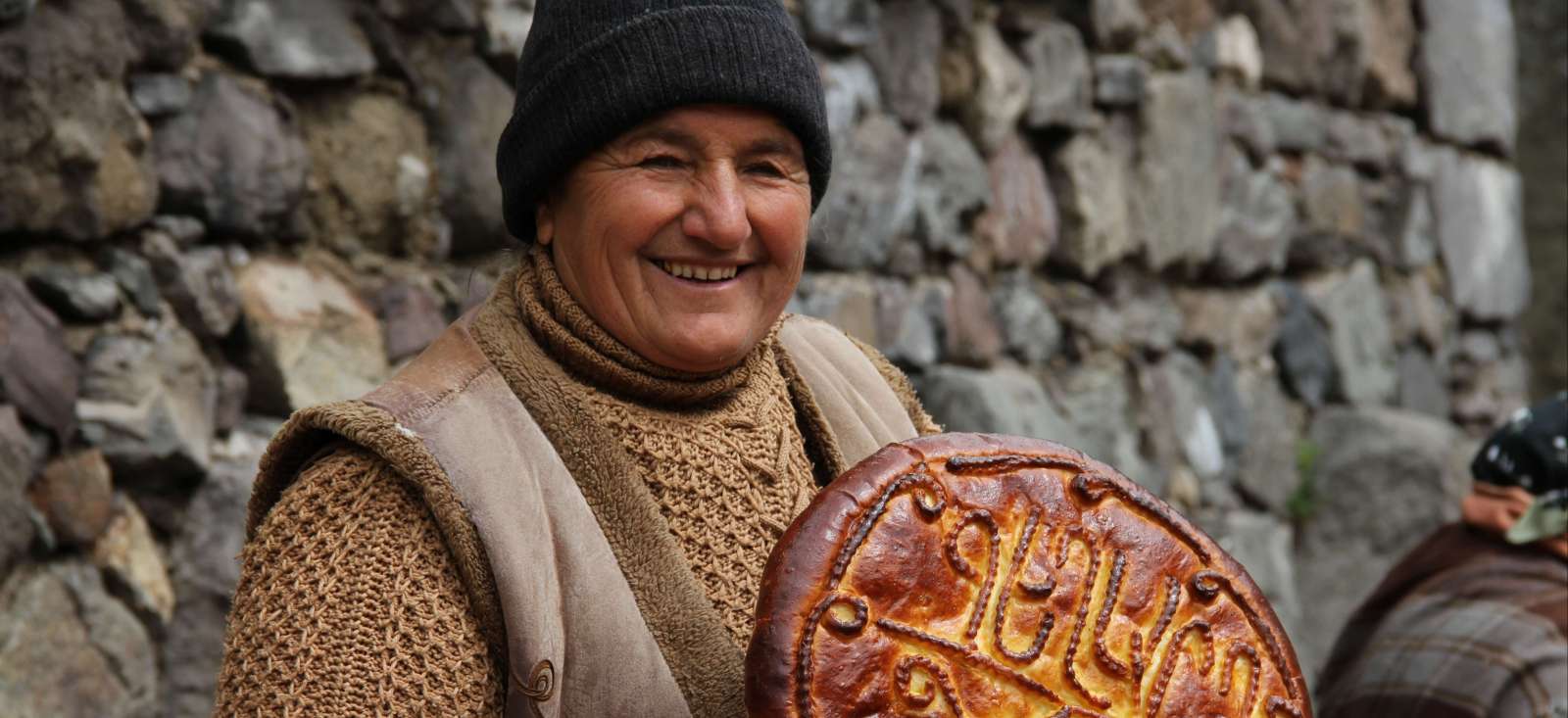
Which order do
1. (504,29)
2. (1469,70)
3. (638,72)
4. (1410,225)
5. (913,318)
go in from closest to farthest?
(638,72)
(504,29)
(913,318)
(1410,225)
(1469,70)

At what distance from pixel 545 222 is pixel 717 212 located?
217mm

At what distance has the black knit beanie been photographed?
5.55 ft

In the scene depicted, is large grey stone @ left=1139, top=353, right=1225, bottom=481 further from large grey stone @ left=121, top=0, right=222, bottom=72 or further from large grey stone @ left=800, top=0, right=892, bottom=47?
large grey stone @ left=121, top=0, right=222, bottom=72

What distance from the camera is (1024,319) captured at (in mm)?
4238

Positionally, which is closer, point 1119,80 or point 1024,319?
point 1024,319

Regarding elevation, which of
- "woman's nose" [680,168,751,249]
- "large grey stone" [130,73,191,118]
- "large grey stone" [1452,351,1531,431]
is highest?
"woman's nose" [680,168,751,249]

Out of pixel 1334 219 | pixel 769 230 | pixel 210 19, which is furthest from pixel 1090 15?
pixel 769 230

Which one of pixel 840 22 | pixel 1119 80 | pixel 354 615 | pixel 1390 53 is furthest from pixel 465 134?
pixel 1390 53

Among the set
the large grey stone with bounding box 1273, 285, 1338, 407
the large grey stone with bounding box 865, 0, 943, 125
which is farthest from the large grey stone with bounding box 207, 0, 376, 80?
the large grey stone with bounding box 1273, 285, 1338, 407

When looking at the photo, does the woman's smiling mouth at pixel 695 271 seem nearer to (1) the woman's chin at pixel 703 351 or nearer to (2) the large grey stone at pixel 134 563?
(1) the woman's chin at pixel 703 351

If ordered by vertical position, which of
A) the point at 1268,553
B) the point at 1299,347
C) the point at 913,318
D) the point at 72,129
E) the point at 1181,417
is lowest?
the point at 1268,553

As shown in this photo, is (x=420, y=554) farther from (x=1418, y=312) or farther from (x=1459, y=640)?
(x=1418, y=312)

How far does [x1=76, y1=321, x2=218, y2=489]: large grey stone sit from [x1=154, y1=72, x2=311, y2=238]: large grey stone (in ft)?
0.60

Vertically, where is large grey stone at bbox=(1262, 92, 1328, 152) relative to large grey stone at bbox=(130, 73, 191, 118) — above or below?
below
